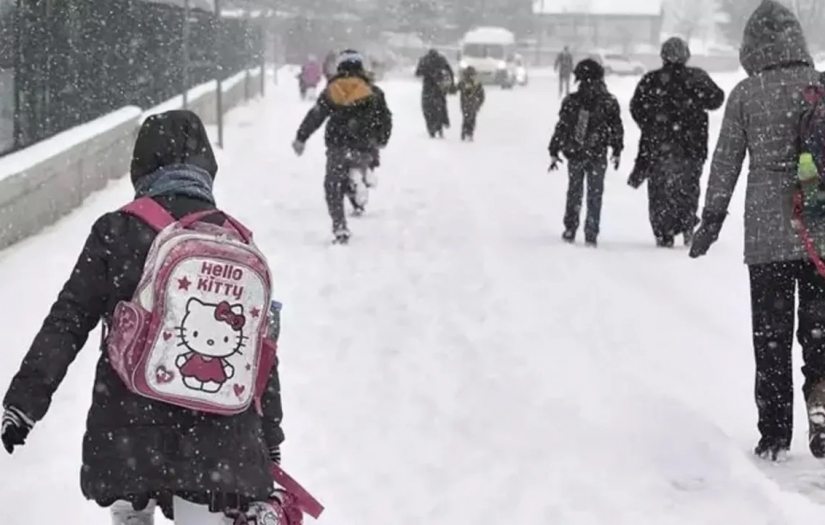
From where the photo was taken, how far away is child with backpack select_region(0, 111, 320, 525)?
10.2ft

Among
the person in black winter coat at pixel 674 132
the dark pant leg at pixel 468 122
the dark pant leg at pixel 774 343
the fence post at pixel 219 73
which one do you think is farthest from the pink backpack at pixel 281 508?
the dark pant leg at pixel 468 122

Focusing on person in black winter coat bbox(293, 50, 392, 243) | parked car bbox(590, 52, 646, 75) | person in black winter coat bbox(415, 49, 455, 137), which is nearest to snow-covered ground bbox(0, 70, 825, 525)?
person in black winter coat bbox(293, 50, 392, 243)

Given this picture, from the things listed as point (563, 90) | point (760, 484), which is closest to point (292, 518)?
point (760, 484)

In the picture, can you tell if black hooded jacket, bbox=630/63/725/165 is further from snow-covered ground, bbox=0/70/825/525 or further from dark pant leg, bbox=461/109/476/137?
dark pant leg, bbox=461/109/476/137

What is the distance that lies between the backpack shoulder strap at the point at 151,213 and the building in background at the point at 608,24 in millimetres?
93221

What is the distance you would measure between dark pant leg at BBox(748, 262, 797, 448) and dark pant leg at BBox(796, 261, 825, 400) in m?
0.04

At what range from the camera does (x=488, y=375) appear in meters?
7.43

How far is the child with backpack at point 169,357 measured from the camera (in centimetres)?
312

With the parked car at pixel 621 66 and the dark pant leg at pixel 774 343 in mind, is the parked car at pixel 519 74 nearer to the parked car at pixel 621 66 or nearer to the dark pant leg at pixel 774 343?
the parked car at pixel 621 66

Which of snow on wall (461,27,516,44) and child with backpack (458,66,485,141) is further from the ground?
child with backpack (458,66,485,141)

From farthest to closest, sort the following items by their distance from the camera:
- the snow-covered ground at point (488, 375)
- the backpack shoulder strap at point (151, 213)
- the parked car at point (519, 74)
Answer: the parked car at point (519, 74)
the snow-covered ground at point (488, 375)
the backpack shoulder strap at point (151, 213)

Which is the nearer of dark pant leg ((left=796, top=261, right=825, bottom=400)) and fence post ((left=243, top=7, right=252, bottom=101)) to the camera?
dark pant leg ((left=796, top=261, right=825, bottom=400))

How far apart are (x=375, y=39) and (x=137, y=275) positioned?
79.9 m

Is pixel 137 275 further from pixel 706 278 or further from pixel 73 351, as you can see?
pixel 706 278
